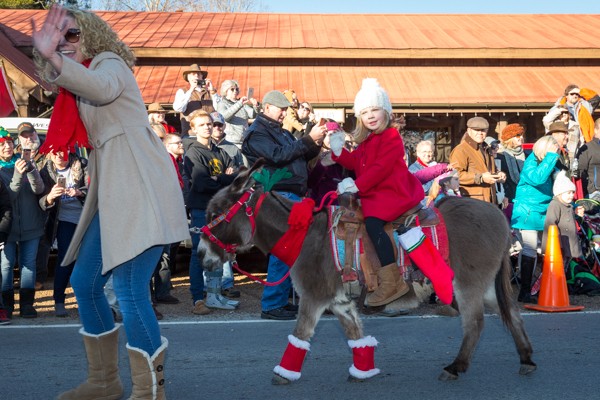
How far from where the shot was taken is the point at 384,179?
618cm

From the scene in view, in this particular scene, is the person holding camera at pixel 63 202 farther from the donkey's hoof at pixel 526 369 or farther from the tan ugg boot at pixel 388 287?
the donkey's hoof at pixel 526 369

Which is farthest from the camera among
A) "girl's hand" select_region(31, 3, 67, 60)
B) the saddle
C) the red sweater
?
the red sweater

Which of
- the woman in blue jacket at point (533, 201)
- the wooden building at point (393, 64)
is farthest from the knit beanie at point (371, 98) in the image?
the wooden building at point (393, 64)

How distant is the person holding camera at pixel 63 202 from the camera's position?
9.45 m

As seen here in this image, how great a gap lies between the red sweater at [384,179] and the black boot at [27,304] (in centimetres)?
493

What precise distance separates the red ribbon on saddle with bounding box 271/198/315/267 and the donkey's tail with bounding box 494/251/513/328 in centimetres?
169

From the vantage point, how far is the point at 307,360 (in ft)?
22.9

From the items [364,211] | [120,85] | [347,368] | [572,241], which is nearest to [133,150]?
[120,85]

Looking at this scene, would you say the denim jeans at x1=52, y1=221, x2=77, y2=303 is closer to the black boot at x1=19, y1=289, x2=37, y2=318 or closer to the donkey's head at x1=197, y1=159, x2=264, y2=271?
the black boot at x1=19, y1=289, x2=37, y2=318

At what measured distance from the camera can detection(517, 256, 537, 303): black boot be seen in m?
10.3

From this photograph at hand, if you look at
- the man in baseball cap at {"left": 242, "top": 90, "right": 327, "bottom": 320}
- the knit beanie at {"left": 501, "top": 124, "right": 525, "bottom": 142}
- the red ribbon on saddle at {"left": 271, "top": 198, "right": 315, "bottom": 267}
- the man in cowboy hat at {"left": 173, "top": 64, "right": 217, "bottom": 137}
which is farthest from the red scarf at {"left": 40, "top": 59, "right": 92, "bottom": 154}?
the knit beanie at {"left": 501, "top": 124, "right": 525, "bottom": 142}

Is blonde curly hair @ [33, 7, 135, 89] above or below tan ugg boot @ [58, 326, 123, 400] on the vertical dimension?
above

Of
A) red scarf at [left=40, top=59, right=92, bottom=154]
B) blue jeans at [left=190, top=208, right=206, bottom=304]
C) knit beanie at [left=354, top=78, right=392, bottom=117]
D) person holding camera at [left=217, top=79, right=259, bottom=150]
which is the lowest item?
blue jeans at [left=190, top=208, right=206, bottom=304]

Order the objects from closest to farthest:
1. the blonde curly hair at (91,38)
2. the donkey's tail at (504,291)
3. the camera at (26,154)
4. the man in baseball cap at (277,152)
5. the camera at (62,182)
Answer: the blonde curly hair at (91,38) → the donkey's tail at (504,291) → the man in baseball cap at (277,152) → the camera at (62,182) → the camera at (26,154)
